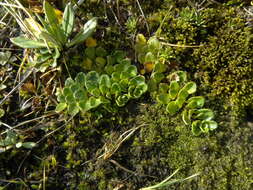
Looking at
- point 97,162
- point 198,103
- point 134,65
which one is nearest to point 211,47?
point 198,103

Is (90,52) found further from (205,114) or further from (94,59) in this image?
(205,114)

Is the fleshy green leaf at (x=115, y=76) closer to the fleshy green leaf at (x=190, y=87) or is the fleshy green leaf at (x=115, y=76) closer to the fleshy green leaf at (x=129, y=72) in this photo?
the fleshy green leaf at (x=129, y=72)

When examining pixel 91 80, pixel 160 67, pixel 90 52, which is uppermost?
pixel 90 52

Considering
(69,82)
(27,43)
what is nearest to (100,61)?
(69,82)

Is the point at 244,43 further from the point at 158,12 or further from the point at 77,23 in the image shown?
the point at 77,23

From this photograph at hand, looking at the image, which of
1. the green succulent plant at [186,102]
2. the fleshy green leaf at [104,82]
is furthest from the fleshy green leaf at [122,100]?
the green succulent plant at [186,102]

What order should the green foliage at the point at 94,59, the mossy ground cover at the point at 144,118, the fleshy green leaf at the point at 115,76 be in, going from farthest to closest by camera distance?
1. the green foliage at the point at 94,59
2. the fleshy green leaf at the point at 115,76
3. the mossy ground cover at the point at 144,118
